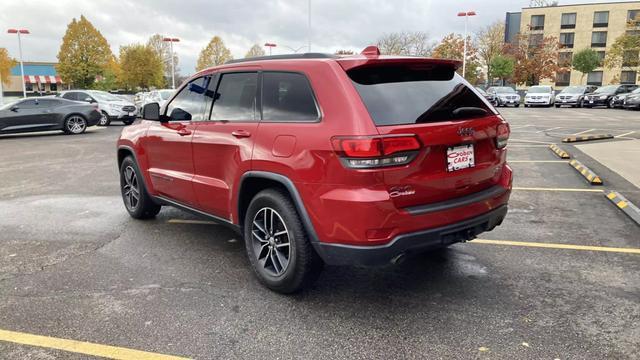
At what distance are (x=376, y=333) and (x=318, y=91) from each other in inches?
66.2

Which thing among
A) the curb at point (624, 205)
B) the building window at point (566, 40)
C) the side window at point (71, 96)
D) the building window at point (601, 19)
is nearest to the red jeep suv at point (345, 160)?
the curb at point (624, 205)

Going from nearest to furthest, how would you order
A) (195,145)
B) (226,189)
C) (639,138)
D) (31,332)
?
(31,332), (226,189), (195,145), (639,138)

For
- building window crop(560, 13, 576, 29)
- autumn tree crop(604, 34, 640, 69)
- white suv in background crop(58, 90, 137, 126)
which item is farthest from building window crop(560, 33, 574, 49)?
white suv in background crop(58, 90, 137, 126)

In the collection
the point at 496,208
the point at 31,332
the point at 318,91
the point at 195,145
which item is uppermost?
the point at 318,91

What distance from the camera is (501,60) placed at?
57219 mm

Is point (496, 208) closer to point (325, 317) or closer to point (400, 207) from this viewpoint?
point (400, 207)

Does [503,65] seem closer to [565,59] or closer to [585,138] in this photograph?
[565,59]

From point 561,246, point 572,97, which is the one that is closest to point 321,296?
point 561,246

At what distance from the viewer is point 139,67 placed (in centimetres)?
6531

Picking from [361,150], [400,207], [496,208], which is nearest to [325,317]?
[400,207]

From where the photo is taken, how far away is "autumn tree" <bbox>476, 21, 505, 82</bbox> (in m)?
64.0

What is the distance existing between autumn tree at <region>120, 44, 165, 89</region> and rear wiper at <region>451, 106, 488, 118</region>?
6760 centimetres

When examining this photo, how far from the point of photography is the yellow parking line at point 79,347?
3.01 meters

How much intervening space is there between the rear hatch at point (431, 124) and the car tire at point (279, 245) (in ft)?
2.65
